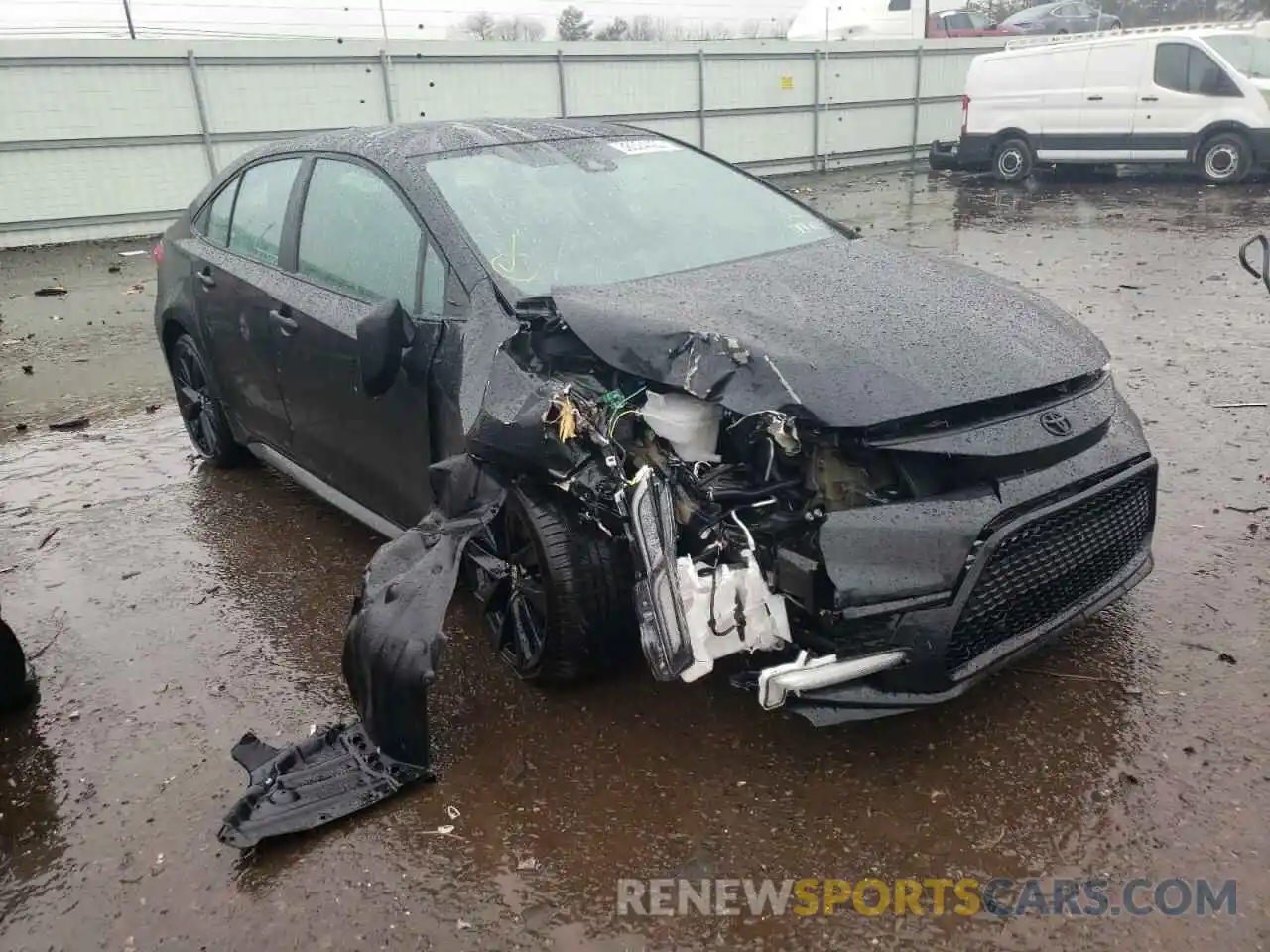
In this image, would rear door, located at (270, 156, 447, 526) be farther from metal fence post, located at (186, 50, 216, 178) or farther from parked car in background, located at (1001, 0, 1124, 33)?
parked car in background, located at (1001, 0, 1124, 33)

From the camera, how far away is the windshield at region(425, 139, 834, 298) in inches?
127

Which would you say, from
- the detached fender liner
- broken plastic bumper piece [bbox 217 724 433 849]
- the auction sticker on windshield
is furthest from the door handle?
broken plastic bumper piece [bbox 217 724 433 849]


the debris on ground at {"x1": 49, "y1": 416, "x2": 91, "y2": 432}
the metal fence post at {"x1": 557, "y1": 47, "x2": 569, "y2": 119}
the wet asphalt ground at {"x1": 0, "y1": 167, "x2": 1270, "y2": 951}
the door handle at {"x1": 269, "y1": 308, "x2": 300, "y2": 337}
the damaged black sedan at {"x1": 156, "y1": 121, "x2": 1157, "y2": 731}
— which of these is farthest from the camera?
the metal fence post at {"x1": 557, "y1": 47, "x2": 569, "y2": 119}

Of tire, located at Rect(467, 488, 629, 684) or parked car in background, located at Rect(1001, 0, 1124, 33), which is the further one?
parked car in background, located at Rect(1001, 0, 1124, 33)

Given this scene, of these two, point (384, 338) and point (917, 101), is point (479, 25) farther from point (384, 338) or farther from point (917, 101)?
point (384, 338)

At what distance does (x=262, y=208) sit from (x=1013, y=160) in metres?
12.8

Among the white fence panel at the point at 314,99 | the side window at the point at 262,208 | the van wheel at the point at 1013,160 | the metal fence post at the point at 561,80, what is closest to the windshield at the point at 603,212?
the side window at the point at 262,208

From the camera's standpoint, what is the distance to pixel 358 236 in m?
3.57

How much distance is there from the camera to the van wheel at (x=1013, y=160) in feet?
46.3

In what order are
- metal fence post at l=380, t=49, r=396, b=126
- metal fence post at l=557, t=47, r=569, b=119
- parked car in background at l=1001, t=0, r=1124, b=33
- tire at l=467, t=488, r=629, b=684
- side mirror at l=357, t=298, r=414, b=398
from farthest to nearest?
parked car in background at l=1001, t=0, r=1124, b=33 → metal fence post at l=557, t=47, r=569, b=119 → metal fence post at l=380, t=49, r=396, b=126 → side mirror at l=357, t=298, r=414, b=398 → tire at l=467, t=488, r=629, b=684

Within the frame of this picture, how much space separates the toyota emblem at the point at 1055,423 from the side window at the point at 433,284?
180 centimetres

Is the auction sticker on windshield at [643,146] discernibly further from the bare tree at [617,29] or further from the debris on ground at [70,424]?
the bare tree at [617,29]

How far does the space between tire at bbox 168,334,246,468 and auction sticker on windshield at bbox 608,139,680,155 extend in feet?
7.41

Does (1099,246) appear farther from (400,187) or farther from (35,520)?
(35,520)
